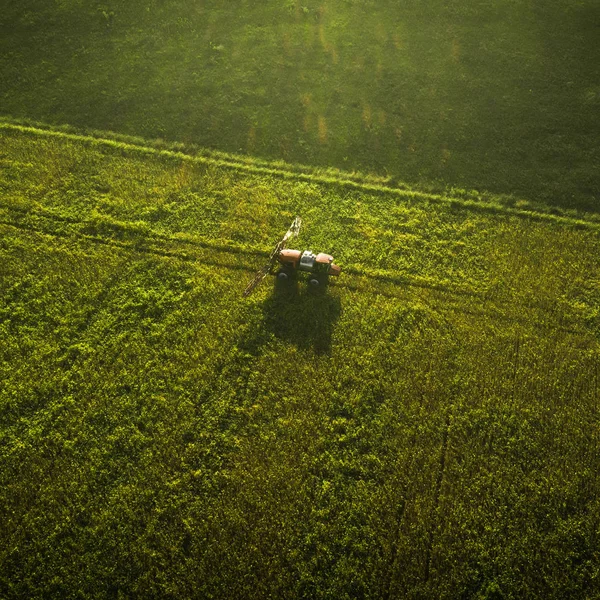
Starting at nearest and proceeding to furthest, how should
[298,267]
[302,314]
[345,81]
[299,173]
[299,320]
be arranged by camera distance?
[299,320] → [302,314] → [298,267] → [299,173] → [345,81]

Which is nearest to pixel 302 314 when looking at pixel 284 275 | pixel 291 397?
pixel 284 275

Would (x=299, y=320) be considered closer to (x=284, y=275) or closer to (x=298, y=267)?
(x=284, y=275)

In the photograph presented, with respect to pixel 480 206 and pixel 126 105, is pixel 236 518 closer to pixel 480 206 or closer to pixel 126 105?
pixel 480 206

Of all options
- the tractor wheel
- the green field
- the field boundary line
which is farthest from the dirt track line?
the field boundary line

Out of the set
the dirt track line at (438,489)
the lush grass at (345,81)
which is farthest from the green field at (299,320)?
the lush grass at (345,81)

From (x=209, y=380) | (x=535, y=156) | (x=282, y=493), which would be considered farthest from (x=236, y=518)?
(x=535, y=156)

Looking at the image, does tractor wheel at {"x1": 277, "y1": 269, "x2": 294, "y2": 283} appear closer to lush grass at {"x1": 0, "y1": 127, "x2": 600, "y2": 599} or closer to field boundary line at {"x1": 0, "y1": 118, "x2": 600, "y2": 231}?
lush grass at {"x1": 0, "y1": 127, "x2": 600, "y2": 599}
